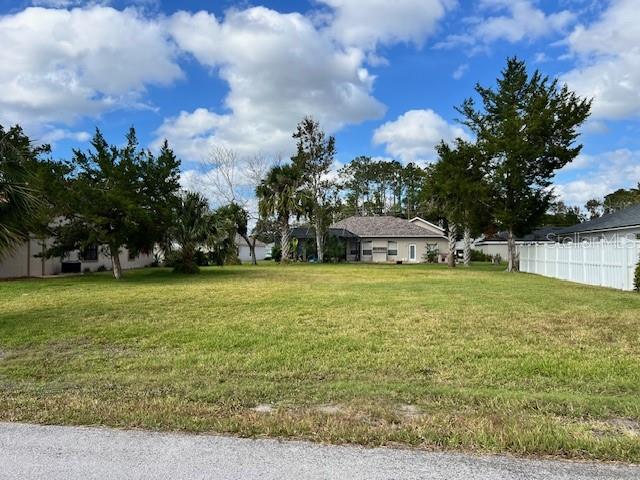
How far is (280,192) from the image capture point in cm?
4144

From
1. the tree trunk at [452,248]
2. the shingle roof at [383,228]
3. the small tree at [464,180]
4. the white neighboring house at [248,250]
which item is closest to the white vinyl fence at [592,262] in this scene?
the small tree at [464,180]

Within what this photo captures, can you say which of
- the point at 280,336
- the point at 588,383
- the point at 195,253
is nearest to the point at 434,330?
the point at 280,336

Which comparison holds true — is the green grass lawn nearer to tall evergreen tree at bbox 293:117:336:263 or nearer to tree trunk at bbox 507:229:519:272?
tree trunk at bbox 507:229:519:272

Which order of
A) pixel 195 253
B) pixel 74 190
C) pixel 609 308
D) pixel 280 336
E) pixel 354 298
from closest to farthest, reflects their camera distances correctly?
pixel 280 336 → pixel 609 308 → pixel 354 298 → pixel 74 190 → pixel 195 253

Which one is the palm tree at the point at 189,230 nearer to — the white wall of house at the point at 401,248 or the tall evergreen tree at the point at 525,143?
the tall evergreen tree at the point at 525,143

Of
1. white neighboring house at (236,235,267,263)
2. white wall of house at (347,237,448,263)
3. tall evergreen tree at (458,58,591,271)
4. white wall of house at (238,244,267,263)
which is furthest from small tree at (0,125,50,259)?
white wall of house at (238,244,267,263)

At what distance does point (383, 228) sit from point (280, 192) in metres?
14.5

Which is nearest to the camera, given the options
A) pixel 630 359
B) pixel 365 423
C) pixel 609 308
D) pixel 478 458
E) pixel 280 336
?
pixel 478 458

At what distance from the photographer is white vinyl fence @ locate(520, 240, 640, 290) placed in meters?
16.8

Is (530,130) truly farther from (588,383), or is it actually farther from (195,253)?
(588,383)

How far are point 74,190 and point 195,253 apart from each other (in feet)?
25.8

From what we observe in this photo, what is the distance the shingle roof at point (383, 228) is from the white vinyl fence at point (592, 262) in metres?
23.0

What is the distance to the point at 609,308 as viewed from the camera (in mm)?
11883

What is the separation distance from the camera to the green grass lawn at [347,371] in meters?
4.18
